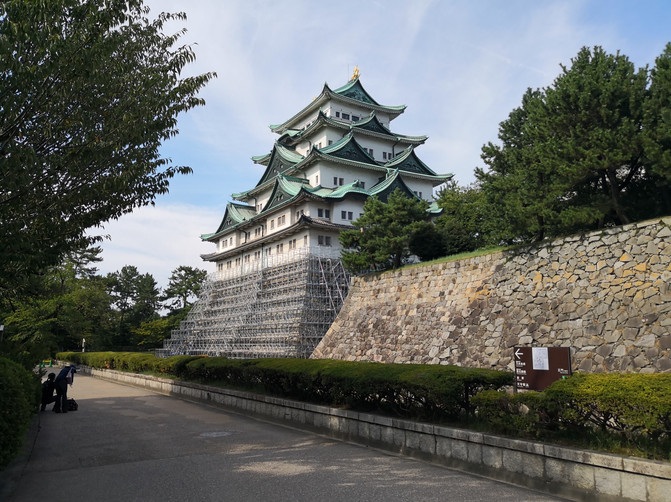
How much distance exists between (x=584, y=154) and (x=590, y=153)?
33cm

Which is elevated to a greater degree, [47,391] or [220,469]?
[47,391]

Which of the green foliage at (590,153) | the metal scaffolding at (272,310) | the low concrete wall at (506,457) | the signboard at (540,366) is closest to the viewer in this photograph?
the low concrete wall at (506,457)

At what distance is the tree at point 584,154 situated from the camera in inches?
538

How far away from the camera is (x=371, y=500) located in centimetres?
575

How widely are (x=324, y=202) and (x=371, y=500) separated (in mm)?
29022

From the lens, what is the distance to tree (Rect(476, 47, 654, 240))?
44.8 feet

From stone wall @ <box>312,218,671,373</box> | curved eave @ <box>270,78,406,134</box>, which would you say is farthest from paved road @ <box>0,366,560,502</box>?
curved eave @ <box>270,78,406,134</box>

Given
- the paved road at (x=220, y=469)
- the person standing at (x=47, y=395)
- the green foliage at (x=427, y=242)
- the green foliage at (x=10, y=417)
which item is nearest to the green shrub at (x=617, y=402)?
the paved road at (x=220, y=469)

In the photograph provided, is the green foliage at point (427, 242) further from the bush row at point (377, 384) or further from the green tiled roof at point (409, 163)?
the green tiled roof at point (409, 163)

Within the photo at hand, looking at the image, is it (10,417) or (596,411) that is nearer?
(10,417)

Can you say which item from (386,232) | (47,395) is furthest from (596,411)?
(386,232)

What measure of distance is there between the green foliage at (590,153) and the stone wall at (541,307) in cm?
109

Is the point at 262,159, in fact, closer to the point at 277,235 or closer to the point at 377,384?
the point at 277,235

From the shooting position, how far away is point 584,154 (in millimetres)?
13875
